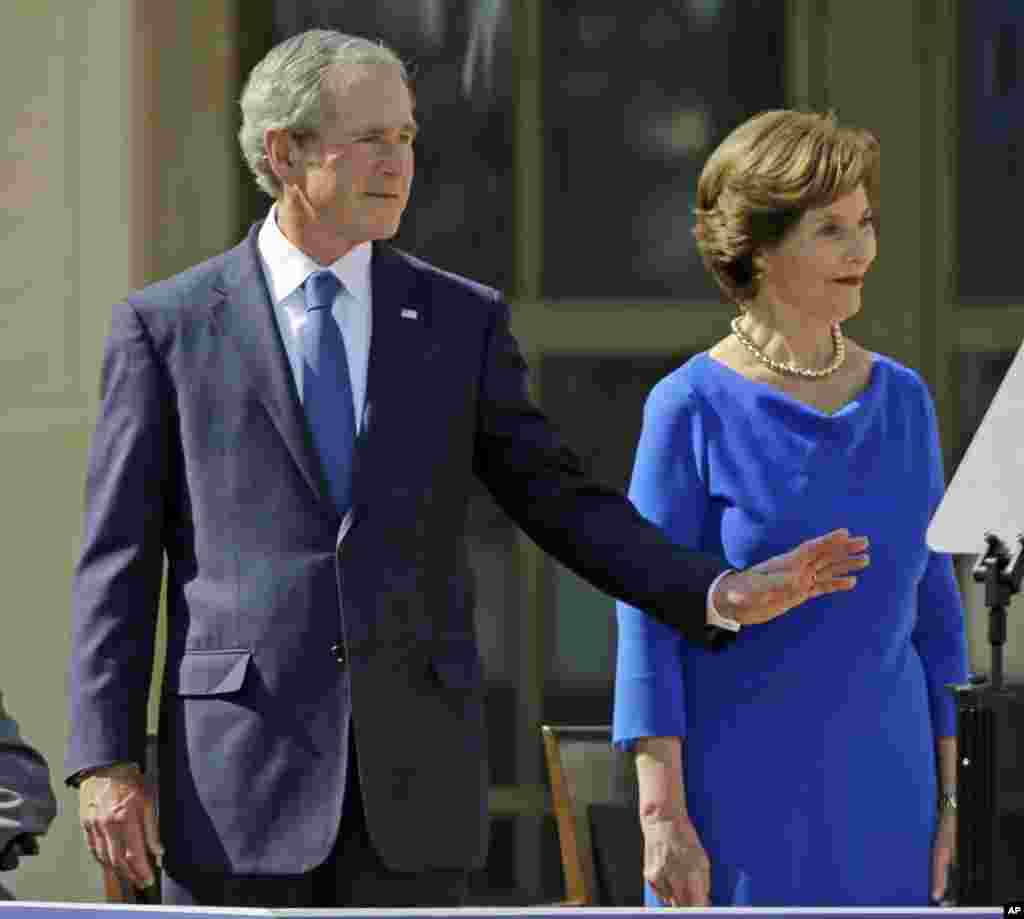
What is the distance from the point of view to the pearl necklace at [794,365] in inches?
150

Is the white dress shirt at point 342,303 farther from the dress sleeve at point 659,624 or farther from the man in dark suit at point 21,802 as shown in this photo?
the man in dark suit at point 21,802

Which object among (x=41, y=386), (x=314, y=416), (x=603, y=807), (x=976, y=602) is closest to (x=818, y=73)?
(x=976, y=602)

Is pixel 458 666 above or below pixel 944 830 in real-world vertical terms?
above

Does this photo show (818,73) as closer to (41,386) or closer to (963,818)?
(41,386)

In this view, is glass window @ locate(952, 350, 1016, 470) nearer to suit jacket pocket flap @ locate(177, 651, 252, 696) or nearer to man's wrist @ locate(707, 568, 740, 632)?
man's wrist @ locate(707, 568, 740, 632)

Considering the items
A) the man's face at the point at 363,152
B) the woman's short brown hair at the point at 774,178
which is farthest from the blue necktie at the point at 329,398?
the woman's short brown hair at the point at 774,178

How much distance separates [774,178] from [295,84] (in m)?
0.66

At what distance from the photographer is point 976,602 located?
246 inches

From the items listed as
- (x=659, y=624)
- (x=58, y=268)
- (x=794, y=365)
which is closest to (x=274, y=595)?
(x=659, y=624)

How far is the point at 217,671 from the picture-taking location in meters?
3.45

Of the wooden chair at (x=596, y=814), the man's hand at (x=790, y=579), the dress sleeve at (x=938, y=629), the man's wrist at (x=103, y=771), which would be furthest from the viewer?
the wooden chair at (x=596, y=814)

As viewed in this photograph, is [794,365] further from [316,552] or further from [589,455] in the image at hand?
[589,455]

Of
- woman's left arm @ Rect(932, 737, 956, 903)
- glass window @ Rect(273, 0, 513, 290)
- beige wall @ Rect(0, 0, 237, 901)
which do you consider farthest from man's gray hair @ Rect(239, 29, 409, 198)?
glass window @ Rect(273, 0, 513, 290)

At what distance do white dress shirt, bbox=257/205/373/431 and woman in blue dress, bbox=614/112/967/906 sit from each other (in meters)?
0.44
